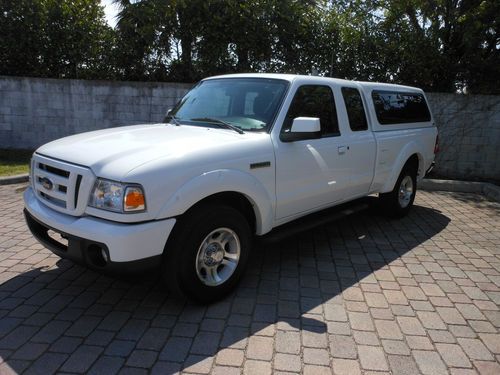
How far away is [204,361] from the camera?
9.45 ft

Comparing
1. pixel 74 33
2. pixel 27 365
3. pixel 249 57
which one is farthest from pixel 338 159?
pixel 74 33

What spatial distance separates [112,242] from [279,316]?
1.50 m

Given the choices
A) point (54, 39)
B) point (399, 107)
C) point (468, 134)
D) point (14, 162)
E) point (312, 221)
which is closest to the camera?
point (312, 221)

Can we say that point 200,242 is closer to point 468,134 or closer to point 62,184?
point 62,184

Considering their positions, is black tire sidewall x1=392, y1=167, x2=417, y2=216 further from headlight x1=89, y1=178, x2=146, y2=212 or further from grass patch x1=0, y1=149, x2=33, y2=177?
grass patch x1=0, y1=149, x2=33, y2=177

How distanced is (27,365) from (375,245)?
3946 mm

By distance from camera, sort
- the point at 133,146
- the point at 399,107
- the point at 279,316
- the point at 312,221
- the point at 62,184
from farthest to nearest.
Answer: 1. the point at 399,107
2. the point at 312,221
3. the point at 279,316
4. the point at 133,146
5. the point at 62,184

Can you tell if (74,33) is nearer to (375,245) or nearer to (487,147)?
(375,245)

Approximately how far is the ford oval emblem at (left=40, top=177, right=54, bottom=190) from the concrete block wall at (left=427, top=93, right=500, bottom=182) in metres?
8.57

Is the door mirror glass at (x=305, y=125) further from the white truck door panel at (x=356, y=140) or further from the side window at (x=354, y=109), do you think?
the side window at (x=354, y=109)

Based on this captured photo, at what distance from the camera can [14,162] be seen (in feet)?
29.9

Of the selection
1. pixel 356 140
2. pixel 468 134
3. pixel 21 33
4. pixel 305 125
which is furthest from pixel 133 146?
pixel 21 33

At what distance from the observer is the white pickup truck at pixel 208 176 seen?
2.99m

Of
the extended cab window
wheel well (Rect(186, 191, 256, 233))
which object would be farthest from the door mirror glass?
the extended cab window
